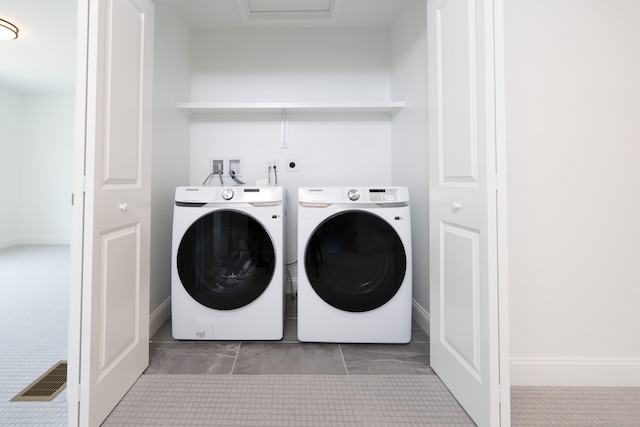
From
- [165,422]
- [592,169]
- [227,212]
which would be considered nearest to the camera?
[165,422]

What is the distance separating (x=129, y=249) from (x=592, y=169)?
2.01 metres

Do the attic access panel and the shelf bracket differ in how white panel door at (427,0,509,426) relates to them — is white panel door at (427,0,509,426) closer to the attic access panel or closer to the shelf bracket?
the attic access panel

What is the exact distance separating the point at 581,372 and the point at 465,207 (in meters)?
0.96

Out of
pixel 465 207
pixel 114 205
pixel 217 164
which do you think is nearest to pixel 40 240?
pixel 217 164

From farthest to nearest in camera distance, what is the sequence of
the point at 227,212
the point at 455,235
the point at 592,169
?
the point at 227,212, the point at 592,169, the point at 455,235

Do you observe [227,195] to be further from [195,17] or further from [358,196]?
[195,17]

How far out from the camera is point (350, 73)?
240 cm

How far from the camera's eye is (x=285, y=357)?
1.54 m

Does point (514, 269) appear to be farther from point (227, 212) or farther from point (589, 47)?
point (227, 212)

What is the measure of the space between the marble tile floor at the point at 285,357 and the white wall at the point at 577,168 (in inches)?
21.8

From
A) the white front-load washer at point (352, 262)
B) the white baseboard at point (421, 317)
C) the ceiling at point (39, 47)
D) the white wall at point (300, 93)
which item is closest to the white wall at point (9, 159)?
the ceiling at point (39, 47)

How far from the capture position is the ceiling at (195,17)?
208 cm

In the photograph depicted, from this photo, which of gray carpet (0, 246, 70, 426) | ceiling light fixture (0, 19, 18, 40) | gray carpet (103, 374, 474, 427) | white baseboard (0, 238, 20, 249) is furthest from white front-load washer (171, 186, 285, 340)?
Answer: white baseboard (0, 238, 20, 249)

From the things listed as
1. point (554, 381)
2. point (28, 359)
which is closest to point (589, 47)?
point (554, 381)
